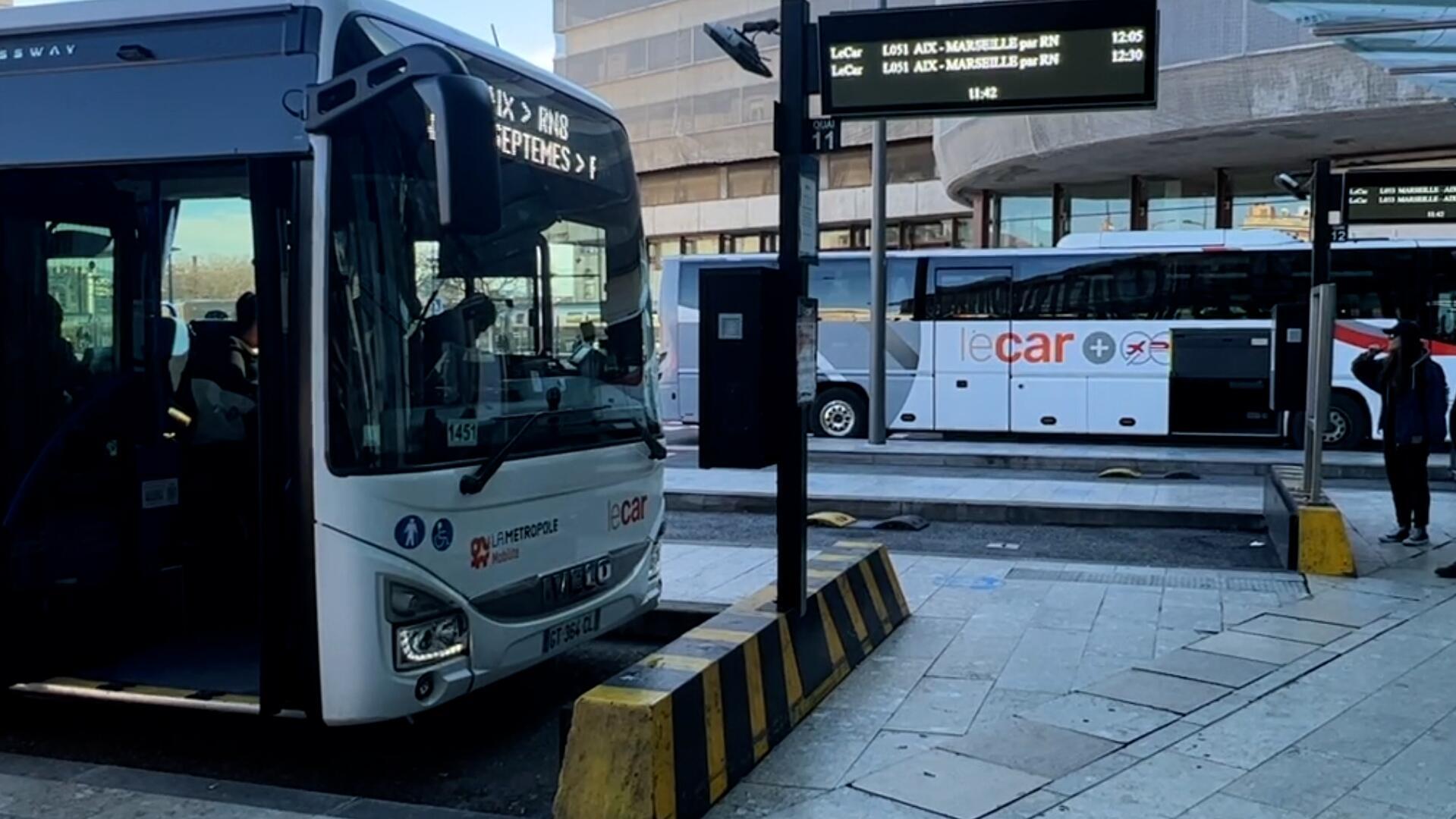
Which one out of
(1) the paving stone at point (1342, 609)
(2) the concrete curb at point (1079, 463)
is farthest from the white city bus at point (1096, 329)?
(1) the paving stone at point (1342, 609)

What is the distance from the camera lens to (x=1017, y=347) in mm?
18438

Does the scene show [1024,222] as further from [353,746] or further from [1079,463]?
[353,746]

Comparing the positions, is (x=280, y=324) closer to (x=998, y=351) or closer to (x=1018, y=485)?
(x=1018, y=485)

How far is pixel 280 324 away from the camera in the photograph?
14.7 feet

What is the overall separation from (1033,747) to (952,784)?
551mm

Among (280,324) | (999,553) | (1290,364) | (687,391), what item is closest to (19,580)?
(280,324)

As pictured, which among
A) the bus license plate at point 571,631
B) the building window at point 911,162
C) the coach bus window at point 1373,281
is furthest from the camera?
the building window at point 911,162

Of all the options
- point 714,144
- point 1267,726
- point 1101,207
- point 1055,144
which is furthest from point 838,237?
point 1267,726

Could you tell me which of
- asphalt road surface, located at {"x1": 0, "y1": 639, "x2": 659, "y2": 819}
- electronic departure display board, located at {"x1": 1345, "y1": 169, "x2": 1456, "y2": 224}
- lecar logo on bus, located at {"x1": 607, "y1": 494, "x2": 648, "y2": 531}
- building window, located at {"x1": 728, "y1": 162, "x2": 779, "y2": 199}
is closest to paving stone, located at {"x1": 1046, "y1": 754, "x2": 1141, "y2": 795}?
asphalt road surface, located at {"x1": 0, "y1": 639, "x2": 659, "y2": 819}

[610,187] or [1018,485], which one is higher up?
[610,187]

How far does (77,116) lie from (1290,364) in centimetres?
831

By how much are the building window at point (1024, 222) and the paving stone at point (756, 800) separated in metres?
22.9

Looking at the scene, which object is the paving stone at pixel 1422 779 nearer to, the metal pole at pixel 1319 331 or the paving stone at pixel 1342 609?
the paving stone at pixel 1342 609

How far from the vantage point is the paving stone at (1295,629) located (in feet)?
21.4
